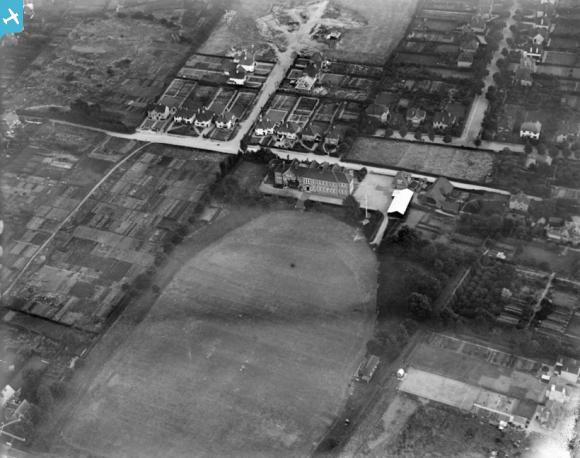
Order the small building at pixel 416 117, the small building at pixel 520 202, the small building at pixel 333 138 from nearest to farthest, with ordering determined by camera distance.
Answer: the small building at pixel 520 202, the small building at pixel 333 138, the small building at pixel 416 117

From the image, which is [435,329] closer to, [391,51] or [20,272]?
[20,272]

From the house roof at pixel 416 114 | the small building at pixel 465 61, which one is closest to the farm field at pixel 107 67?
the house roof at pixel 416 114

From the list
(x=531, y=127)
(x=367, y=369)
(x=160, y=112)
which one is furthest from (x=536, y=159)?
(x=160, y=112)

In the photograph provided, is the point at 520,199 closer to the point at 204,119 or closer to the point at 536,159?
the point at 536,159

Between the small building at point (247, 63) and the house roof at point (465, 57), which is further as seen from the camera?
the small building at point (247, 63)

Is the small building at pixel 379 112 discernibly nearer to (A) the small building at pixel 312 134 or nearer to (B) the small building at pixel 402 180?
(A) the small building at pixel 312 134

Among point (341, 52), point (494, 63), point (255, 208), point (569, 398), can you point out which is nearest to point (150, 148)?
point (255, 208)
